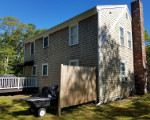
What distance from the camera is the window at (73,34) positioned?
927 cm

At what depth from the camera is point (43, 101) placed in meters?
4.86

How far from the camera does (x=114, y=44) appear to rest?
8.77m

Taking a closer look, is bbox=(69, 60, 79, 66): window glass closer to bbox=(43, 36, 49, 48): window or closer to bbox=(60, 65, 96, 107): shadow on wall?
bbox=(60, 65, 96, 107): shadow on wall

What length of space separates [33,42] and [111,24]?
29.5 feet

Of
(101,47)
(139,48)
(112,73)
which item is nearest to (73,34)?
(101,47)

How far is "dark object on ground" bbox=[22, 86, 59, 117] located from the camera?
4.67m

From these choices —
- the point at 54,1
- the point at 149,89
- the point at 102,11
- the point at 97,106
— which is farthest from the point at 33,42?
the point at 149,89

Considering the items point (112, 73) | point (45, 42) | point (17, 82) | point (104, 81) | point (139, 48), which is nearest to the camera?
point (104, 81)

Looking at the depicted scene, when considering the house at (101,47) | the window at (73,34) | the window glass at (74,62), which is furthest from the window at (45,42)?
the window glass at (74,62)

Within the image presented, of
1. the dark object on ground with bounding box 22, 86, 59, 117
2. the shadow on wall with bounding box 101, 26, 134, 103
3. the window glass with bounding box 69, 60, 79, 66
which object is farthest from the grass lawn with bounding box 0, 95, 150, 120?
the window glass with bounding box 69, 60, 79, 66

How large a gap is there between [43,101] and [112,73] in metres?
5.12

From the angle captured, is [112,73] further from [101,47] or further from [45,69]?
[45,69]

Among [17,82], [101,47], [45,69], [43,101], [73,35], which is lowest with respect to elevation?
[43,101]

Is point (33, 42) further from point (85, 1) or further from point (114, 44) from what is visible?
point (114, 44)
